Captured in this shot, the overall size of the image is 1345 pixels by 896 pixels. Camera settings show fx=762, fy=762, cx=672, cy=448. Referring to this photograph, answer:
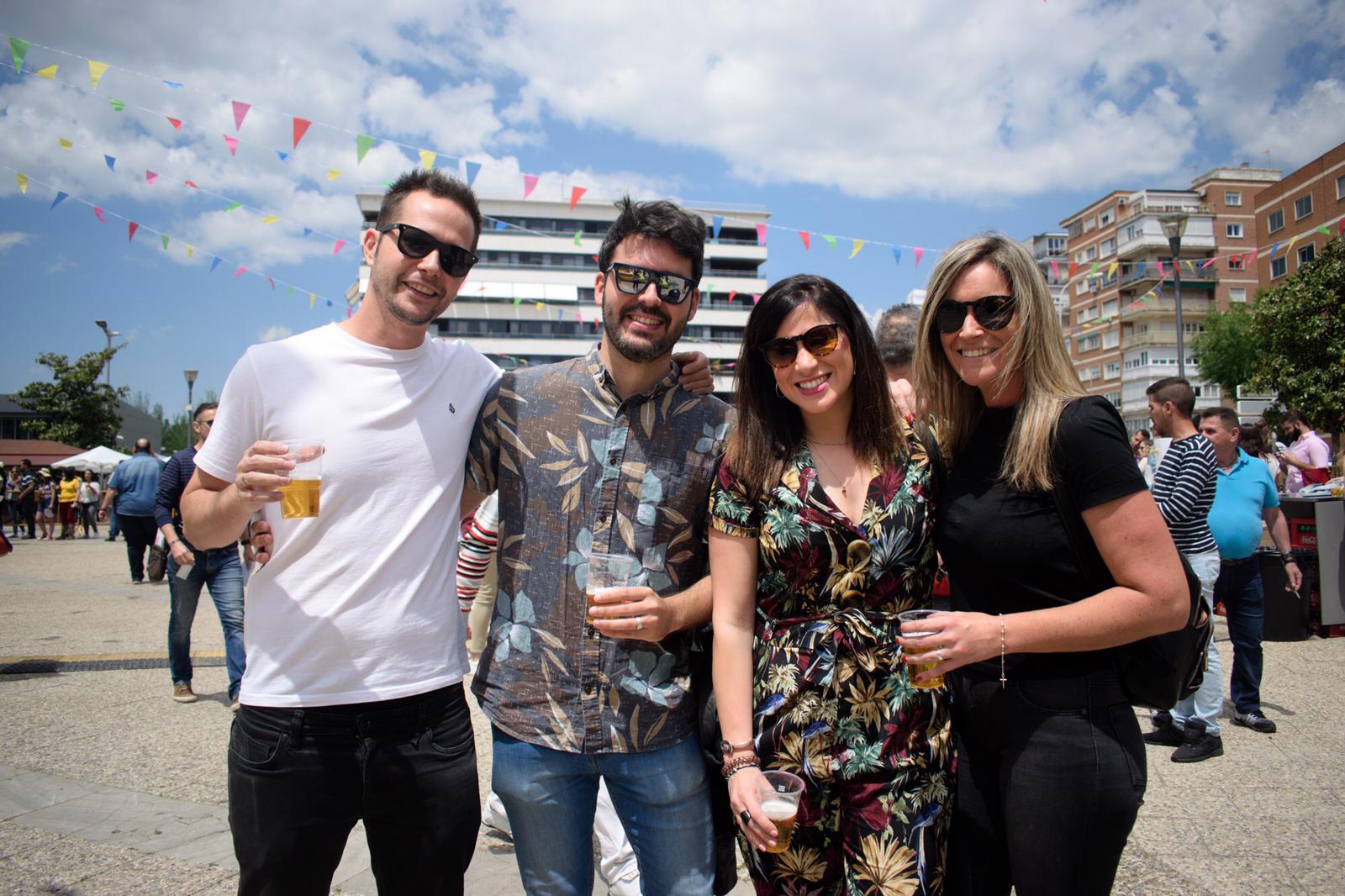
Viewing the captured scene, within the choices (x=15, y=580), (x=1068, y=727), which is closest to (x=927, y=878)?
(x=1068, y=727)

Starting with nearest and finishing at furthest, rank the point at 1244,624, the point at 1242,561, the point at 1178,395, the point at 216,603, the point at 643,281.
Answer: the point at 643,281
the point at 1178,395
the point at 1244,624
the point at 1242,561
the point at 216,603

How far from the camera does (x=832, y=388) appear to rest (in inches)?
80.7

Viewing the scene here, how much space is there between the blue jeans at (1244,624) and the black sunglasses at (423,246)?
18.7ft

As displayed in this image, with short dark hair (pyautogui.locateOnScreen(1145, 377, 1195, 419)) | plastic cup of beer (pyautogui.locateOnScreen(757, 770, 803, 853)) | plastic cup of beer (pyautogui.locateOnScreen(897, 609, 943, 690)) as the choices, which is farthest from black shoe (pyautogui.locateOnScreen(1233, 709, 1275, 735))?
plastic cup of beer (pyautogui.locateOnScreen(757, 770, 803, 853))

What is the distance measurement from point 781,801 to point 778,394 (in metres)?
1.07

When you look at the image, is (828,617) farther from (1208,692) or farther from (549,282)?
(549,282)

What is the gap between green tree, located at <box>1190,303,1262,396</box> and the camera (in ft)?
140

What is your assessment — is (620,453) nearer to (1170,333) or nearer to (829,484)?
(829,484)

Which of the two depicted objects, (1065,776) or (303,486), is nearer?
(1065,776)

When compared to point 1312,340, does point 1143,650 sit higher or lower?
lower

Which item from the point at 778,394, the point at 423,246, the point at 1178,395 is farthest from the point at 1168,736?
A: the point at 423,246

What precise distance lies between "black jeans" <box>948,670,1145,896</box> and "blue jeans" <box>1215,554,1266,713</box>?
15.1 ft

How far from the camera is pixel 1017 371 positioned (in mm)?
1982

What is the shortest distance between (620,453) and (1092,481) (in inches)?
46.6
